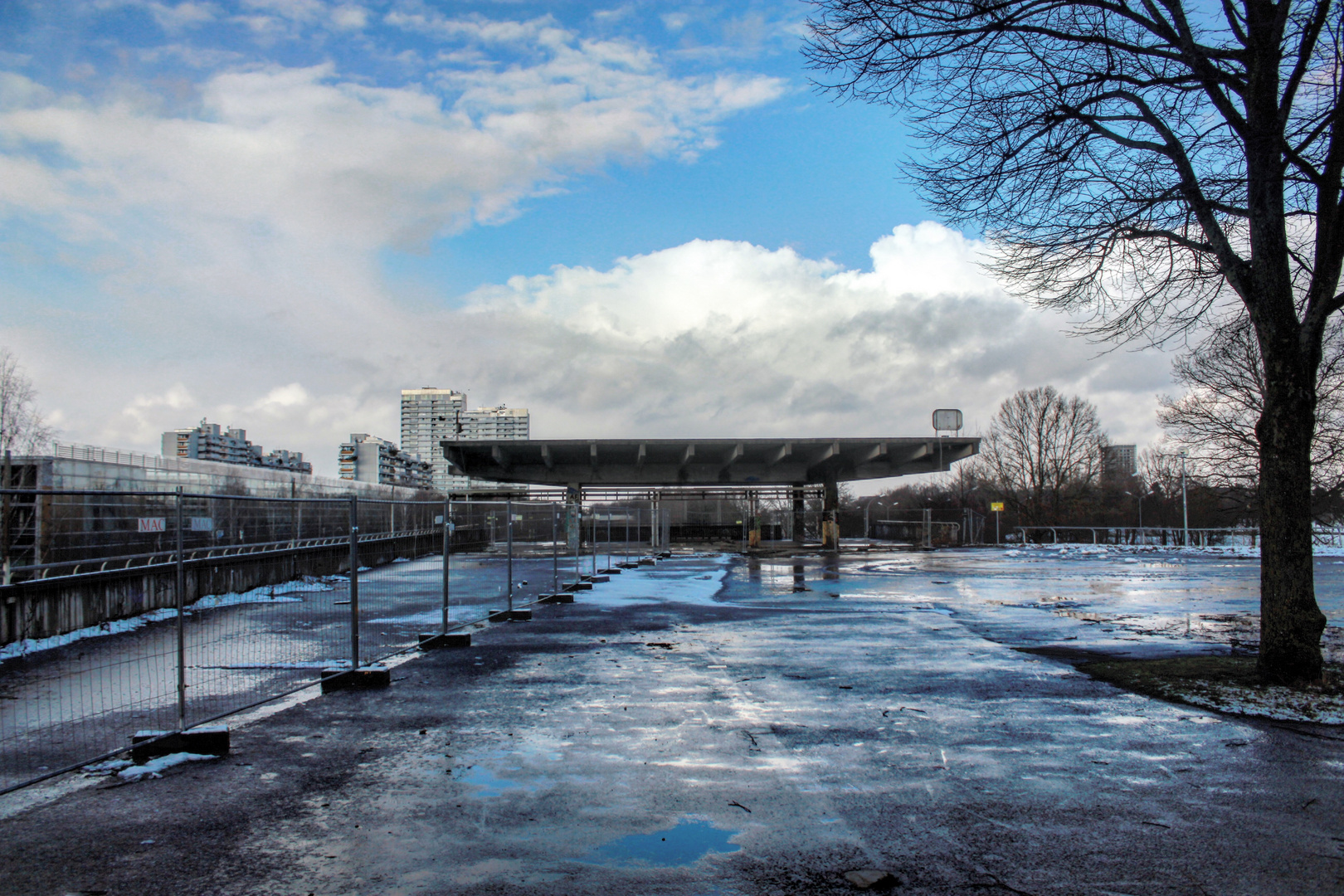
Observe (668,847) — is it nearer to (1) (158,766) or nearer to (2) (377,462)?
(1) (158,766)

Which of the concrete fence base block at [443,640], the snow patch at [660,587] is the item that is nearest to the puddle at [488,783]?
the concrete fence base block at [443,640]

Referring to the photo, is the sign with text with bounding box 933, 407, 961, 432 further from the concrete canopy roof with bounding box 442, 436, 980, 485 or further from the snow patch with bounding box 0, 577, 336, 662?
the snow patch with bounding box 0, 577, 336, 662

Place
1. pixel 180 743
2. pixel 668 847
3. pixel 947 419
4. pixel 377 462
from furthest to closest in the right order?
pixel 377 462 → pixel 947 419 → pixel 180 743 → pixel 668 847

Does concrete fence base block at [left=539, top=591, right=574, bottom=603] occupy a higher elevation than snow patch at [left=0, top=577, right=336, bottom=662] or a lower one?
lower

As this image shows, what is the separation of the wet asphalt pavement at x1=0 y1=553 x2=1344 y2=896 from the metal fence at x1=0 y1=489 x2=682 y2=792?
74 centimetres

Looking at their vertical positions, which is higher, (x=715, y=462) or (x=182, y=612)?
(x=715, y=462)

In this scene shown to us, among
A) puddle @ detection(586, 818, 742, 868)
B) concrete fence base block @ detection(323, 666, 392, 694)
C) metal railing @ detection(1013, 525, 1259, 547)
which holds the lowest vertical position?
metal railing @ detection(1013, 525, 1259, 547)

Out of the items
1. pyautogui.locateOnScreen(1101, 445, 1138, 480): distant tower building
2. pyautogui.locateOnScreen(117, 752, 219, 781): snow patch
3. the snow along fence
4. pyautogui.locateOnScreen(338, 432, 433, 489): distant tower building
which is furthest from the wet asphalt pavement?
pyautogui.locateOnScreen(338, 432, 433, 489): distant tower building

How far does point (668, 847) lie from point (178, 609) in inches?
154

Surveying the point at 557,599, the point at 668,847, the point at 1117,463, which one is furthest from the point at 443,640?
the point at 1117,463

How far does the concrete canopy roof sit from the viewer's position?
4103 cm

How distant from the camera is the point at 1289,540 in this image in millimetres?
7453

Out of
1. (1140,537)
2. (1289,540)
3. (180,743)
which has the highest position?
(1289,540)

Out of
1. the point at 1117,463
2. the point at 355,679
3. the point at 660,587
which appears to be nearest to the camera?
the point at 355,679
